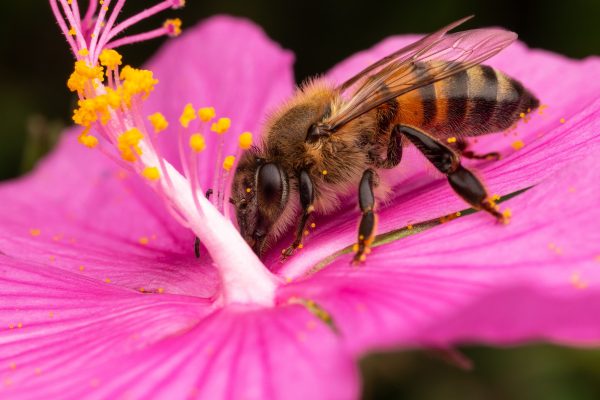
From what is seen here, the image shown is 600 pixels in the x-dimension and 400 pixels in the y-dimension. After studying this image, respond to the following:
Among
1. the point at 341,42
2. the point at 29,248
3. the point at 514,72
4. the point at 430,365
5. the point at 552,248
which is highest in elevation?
the point at 341,42

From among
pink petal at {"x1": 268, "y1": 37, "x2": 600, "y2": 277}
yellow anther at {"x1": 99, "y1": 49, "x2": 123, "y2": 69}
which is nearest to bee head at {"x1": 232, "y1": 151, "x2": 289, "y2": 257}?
pink petal at {"x1": 268, "y1": 37, "x2": 600, "y2": 277}

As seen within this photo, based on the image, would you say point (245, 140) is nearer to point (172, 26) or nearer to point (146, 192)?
point (172, 26)

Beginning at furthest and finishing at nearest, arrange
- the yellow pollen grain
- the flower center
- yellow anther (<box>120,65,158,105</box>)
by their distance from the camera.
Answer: the yellow pollen grain → yellow anther (<box>120,65,158,105</box>) → the flower center

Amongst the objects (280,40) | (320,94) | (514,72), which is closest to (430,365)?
(514,72)

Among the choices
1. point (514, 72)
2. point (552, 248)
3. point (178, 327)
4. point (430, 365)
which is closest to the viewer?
point (552, 248)

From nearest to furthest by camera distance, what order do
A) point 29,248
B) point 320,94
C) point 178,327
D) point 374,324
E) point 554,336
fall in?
1. point 554,336
2. point 374,324
3. point 178,327
4. point 320,94
5. point 29,248

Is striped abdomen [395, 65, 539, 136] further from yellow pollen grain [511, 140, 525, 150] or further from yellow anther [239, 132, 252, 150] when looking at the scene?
yellow anther [239, 132, 252, 150]

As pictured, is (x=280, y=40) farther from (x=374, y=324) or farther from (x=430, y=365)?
(x=374, y=324)

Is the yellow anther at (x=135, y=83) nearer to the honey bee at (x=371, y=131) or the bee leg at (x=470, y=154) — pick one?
the honey bee at (x=371, y=131)
